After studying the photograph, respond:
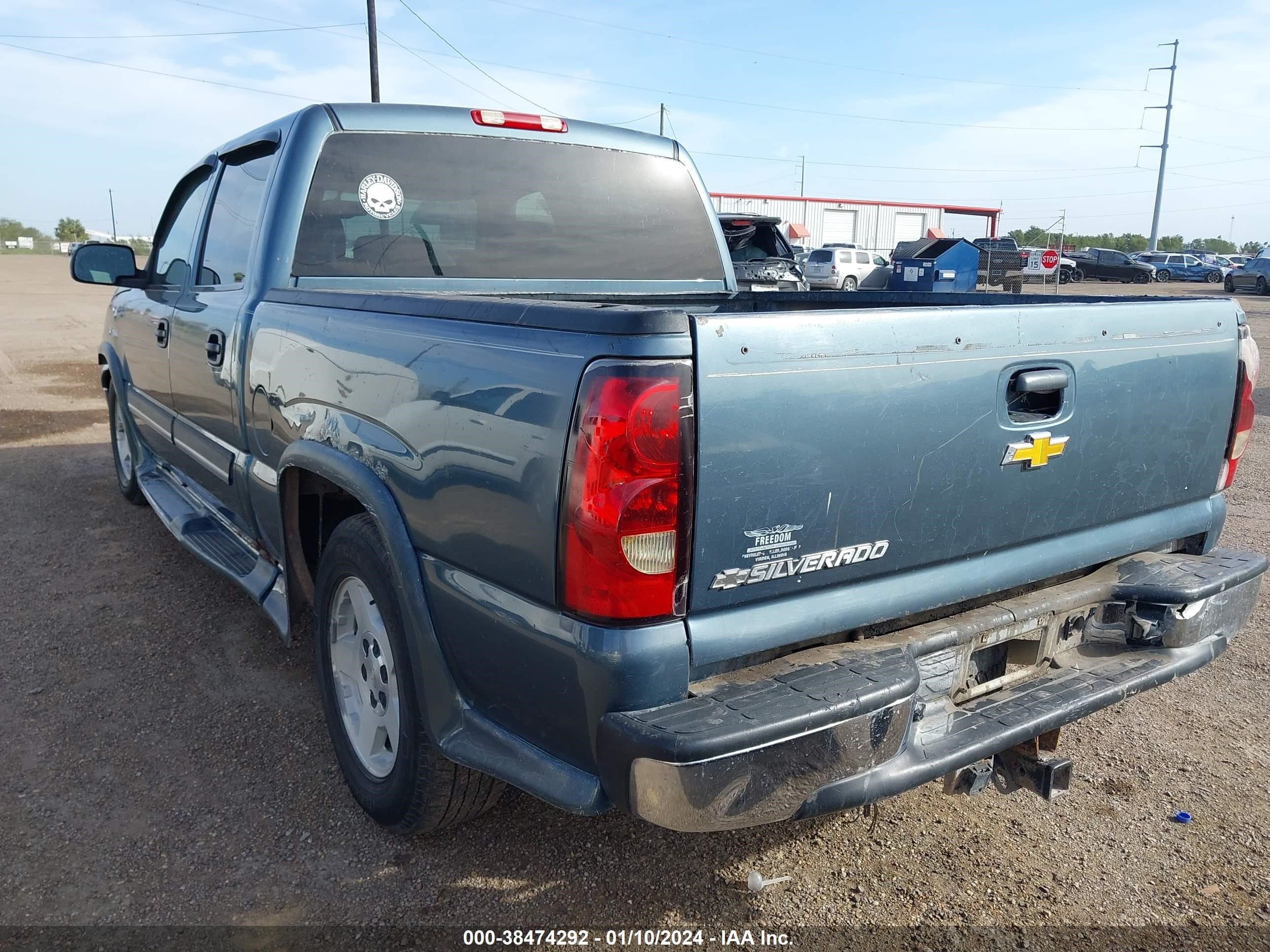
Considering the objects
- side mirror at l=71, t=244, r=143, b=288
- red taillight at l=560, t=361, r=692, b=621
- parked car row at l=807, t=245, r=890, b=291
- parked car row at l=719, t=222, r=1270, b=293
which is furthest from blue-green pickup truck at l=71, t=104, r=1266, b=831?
parked car row at l=807, t=245, r=890, b=291

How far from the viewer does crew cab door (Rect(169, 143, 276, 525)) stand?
136 inches

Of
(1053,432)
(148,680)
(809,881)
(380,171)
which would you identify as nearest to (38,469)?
(148,680)

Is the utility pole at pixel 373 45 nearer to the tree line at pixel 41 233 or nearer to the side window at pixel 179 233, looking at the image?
the side window at pixel 179 233

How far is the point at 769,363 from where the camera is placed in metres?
1.89

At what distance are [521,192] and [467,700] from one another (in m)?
2.06

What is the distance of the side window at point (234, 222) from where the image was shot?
3506 mm

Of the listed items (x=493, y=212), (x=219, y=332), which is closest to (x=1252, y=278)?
(x=493, y=212)

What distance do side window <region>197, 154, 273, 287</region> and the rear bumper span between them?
2.47 metres

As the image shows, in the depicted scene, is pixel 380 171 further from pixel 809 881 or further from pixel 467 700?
pixel 809 881

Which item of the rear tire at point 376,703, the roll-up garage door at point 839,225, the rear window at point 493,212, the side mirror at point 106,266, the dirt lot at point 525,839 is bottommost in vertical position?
the dirt lot at point 525,839

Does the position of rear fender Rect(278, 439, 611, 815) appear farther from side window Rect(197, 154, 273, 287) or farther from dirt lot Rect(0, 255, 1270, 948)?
side window Rect(197, 154, 273, 287)

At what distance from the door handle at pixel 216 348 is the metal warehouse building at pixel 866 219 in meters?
41.5

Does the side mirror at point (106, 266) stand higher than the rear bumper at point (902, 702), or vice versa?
the side mirror at point (106, 266)

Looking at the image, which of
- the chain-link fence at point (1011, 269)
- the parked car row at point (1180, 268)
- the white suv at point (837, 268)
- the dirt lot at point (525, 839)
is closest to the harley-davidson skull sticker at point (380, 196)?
the dirt lot at point (525, 839)
